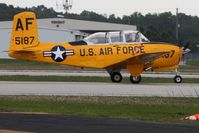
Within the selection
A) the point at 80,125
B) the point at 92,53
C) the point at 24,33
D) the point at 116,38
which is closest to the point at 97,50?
the point at 92,53

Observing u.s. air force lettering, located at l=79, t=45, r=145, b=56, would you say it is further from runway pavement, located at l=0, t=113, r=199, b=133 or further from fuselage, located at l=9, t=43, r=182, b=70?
runway pavement, located at l=0, t=113, r=199, b=133

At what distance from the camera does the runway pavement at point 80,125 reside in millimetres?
11734

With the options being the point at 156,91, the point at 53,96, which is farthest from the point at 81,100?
the point at 156,91

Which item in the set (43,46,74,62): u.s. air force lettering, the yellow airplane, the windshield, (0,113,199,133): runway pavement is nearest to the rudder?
the yellow airplane

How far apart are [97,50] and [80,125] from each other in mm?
16695

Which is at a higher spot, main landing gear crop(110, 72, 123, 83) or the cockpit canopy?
the cockpit canopy

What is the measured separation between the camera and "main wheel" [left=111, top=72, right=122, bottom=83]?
98.2 feet

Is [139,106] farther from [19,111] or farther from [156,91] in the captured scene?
[156,91]

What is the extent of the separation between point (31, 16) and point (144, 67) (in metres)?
6.15

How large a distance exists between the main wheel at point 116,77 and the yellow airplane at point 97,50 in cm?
74

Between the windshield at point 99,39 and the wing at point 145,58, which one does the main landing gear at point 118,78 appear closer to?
the wing at point 145,58

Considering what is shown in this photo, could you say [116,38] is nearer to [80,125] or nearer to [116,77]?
[116,77]

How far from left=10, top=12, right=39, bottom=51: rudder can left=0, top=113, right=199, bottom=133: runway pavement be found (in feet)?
48.8

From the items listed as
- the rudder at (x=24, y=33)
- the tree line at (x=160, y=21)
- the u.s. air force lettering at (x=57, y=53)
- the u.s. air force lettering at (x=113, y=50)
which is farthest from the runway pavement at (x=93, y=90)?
the tree line at (x=160, y=21)
